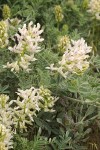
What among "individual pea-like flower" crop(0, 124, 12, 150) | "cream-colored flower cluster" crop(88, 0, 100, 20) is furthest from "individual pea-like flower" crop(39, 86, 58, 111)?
"cream-colored flower cluster" crop(88, 0, 100, 20)

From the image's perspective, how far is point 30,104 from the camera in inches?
89.0

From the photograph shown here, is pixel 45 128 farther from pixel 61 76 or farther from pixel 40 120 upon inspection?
pixel 61 76

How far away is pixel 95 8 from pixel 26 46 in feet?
3.81

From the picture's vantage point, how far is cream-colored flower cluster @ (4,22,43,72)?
7.82 feet

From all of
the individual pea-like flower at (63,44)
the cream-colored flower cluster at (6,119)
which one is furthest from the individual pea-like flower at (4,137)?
the individual pea-like flower at (63,44)

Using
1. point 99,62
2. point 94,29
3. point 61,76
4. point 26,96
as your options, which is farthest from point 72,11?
point 26,96

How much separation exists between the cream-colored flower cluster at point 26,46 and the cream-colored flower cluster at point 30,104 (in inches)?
6.2

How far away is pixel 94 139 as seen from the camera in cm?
273

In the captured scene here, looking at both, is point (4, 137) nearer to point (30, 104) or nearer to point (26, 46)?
point (30, 104)

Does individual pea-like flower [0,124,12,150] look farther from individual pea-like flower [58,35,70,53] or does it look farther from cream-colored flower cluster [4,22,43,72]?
individual pea-like flower [58,35,70,53]

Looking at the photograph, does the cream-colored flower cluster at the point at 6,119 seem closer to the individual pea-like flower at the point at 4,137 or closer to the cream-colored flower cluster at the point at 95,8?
the individual pea-like flower at the point at 4,137

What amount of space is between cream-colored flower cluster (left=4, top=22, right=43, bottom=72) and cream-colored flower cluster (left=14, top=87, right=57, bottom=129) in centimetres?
16

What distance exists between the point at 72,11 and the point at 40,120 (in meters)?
1.29

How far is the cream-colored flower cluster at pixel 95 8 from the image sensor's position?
3.37 meters
